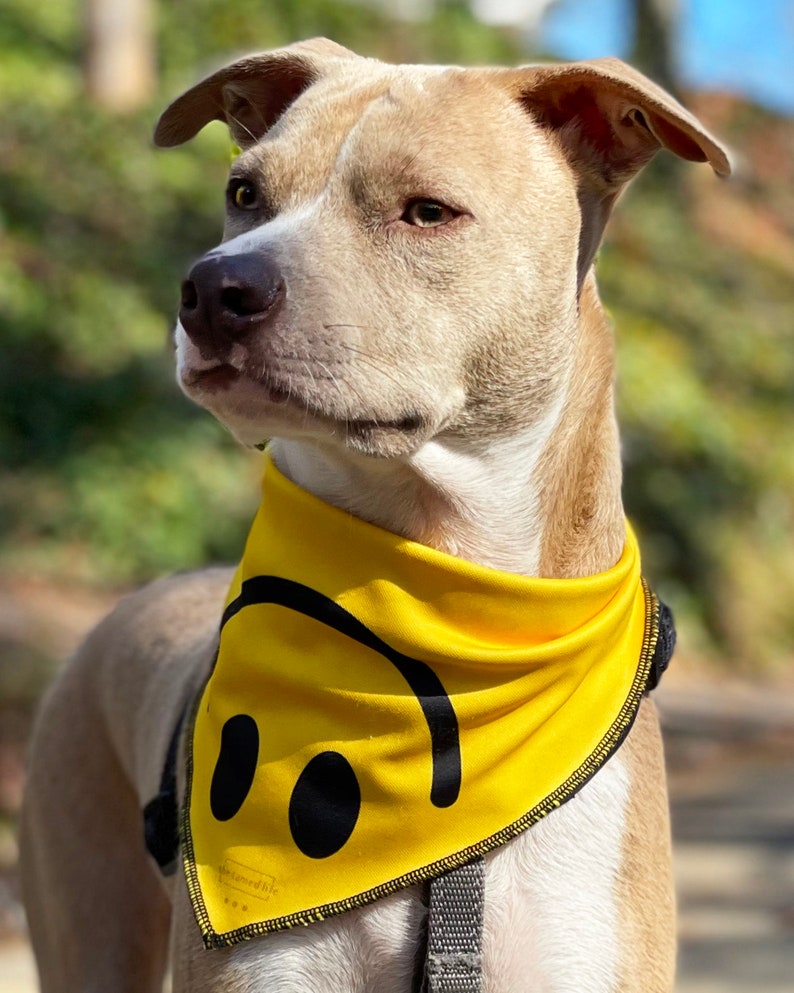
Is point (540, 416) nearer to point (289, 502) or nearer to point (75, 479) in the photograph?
point (289, 502)

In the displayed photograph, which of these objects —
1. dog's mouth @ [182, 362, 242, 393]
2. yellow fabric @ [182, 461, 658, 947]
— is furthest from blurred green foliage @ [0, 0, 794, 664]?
dog's mouth @ [182, 362, 242, 393]

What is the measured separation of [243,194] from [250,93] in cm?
59

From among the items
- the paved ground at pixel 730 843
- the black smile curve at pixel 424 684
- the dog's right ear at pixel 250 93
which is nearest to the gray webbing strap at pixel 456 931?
the black smile curve at pixel 424 684

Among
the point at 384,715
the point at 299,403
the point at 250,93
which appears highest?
the point at 250,93

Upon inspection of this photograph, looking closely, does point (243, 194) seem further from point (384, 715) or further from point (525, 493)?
point (384, 715)

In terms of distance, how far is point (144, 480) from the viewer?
9820mm

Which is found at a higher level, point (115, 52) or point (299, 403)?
point (299, 403)

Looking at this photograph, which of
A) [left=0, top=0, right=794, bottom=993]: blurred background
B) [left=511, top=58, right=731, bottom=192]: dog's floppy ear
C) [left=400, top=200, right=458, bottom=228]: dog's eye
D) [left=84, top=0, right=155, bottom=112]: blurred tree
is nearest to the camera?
[left=400, top=200, right=458, bottom=228]: dog's eye

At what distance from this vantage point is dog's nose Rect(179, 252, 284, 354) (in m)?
2.58

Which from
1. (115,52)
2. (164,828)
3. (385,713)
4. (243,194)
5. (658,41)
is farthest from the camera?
(658,41)

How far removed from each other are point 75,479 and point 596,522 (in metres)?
7.18

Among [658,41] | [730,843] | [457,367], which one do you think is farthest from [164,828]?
[658,41]

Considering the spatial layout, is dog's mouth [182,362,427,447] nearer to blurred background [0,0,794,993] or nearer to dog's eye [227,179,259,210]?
dog's eye [227,179,259,210]

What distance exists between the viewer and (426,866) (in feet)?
9.14
